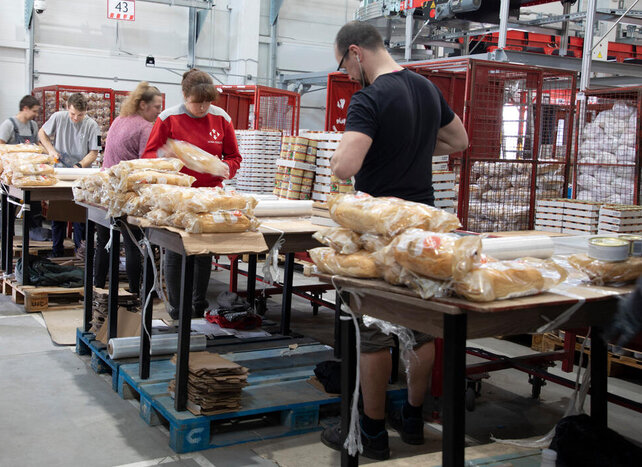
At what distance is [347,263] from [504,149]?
4164mm

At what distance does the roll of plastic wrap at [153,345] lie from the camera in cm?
456

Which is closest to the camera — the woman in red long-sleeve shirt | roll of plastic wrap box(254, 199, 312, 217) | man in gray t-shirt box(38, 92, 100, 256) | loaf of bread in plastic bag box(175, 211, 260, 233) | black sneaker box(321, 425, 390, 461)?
black sneaker box(321, 425, 390, 461)

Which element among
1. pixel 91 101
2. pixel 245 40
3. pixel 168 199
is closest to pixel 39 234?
pixel 91 101

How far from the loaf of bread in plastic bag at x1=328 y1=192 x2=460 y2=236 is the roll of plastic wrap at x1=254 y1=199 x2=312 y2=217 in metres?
1.73

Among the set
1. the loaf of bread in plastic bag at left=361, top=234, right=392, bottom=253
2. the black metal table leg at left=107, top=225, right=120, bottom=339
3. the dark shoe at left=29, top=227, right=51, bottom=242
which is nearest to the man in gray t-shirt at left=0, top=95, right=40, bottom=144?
the dark shoe at left=29, top=227, right=51, bottom=242

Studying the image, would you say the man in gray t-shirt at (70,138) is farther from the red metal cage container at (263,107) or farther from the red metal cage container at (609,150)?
the red metal cage container at (609,150)

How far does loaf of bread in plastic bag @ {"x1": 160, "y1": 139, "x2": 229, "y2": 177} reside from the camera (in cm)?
512

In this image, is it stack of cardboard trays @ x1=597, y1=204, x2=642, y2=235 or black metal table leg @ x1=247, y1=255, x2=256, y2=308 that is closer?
stack of cardboard trays @ x1=597, y1=204, x2=642, y2=235

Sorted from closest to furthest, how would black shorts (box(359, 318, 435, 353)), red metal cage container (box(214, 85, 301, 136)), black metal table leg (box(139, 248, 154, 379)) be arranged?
black shorts (box(359, 318, 435, 353)) < black metal table leg (box(139, 248, 154, 379)) < red metal cage container (box(214, 85, 301, 136))

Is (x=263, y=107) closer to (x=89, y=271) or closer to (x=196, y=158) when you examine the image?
(x=196, y=158)

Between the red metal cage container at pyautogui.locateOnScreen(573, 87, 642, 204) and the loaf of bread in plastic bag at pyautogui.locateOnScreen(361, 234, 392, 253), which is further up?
the red metal cage container at pyautogui.locateOnScreen(573, 87, 642, 204)

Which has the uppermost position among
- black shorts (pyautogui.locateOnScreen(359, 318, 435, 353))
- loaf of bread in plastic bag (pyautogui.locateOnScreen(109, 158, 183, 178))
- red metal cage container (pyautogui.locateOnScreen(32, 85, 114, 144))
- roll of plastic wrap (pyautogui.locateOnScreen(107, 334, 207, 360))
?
red metal cage container (pyautogui.locateOnScreen(32, 85, 114, 144))

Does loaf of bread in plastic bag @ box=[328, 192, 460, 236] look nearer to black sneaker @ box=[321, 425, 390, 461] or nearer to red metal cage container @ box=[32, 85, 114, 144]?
black sneaker @ box=[321, 425, 390, 461]

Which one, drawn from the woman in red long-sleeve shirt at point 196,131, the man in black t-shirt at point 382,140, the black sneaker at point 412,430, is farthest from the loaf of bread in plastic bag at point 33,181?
the black sneaker at point 412,430
